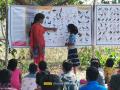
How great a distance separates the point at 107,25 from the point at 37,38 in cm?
203

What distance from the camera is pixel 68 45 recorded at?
1190cm

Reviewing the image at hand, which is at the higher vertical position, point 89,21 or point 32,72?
point 89,21

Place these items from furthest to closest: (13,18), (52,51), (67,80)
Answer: (52,51)
(13,18)
(67,80)

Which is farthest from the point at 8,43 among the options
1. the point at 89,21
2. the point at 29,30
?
the point at 89,21

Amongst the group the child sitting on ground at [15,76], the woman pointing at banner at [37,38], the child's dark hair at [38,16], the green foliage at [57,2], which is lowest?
the child sitting on ground at [15,76]

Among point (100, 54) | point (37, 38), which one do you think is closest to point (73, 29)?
point (37, 38)

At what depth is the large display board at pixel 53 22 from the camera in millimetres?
11820

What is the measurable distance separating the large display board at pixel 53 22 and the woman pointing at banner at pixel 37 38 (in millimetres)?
227

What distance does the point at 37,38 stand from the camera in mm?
11711

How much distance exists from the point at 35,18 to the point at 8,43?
3.21 feet

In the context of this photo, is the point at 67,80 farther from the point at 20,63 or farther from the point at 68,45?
the point at 20,63

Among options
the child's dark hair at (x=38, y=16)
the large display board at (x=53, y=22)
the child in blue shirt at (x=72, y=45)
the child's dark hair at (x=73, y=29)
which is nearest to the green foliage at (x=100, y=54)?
the large display board at (x=53, y=22)

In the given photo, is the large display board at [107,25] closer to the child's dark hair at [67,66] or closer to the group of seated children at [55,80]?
the group of seated children at [55,80]

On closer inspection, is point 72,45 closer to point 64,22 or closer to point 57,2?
point 64,22
